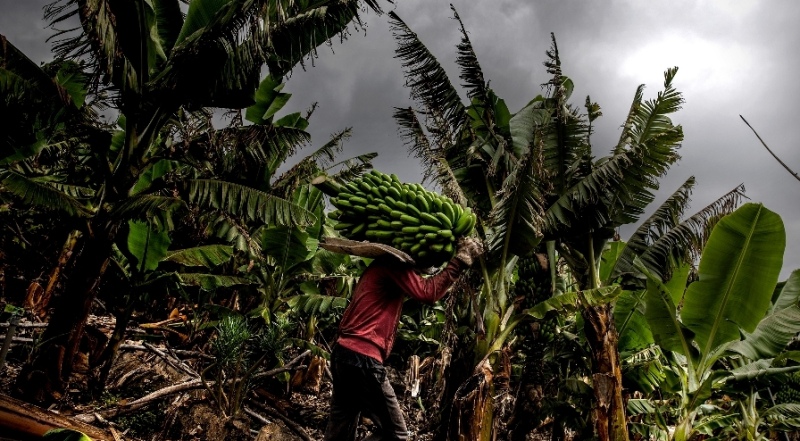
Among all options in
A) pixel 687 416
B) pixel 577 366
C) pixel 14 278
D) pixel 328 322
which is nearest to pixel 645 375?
pixel 577 366

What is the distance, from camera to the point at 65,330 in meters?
4.76

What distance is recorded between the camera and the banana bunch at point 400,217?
2.77m

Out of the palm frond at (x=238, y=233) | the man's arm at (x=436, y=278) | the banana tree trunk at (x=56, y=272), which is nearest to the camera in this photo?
the man's arm at (x=436, y=278)

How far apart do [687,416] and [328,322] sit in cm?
564

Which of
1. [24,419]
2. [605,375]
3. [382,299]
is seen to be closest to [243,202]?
[24,419]

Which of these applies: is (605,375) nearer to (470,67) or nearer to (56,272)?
(470,67)

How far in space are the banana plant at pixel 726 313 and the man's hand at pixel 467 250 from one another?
3376mm

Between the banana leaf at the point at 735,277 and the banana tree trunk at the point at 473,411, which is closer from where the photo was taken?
the banana tree trunk at the point at 473,411

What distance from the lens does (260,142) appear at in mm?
5684

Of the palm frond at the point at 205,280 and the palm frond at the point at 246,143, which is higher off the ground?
the palm frond at the point at 246,143

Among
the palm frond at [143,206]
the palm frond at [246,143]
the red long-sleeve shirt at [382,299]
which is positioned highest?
the palm frond at [246,143]

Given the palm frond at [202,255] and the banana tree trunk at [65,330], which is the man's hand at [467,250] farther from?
the palm frond at [202,255]

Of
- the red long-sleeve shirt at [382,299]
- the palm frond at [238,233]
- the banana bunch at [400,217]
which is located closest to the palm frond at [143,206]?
the palm frond at [238,233]

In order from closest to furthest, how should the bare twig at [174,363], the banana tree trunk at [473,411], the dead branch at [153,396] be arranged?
the banana tree trunk at [473,411] → the dead branch at [153,396] → the bare twig at [174,363]
